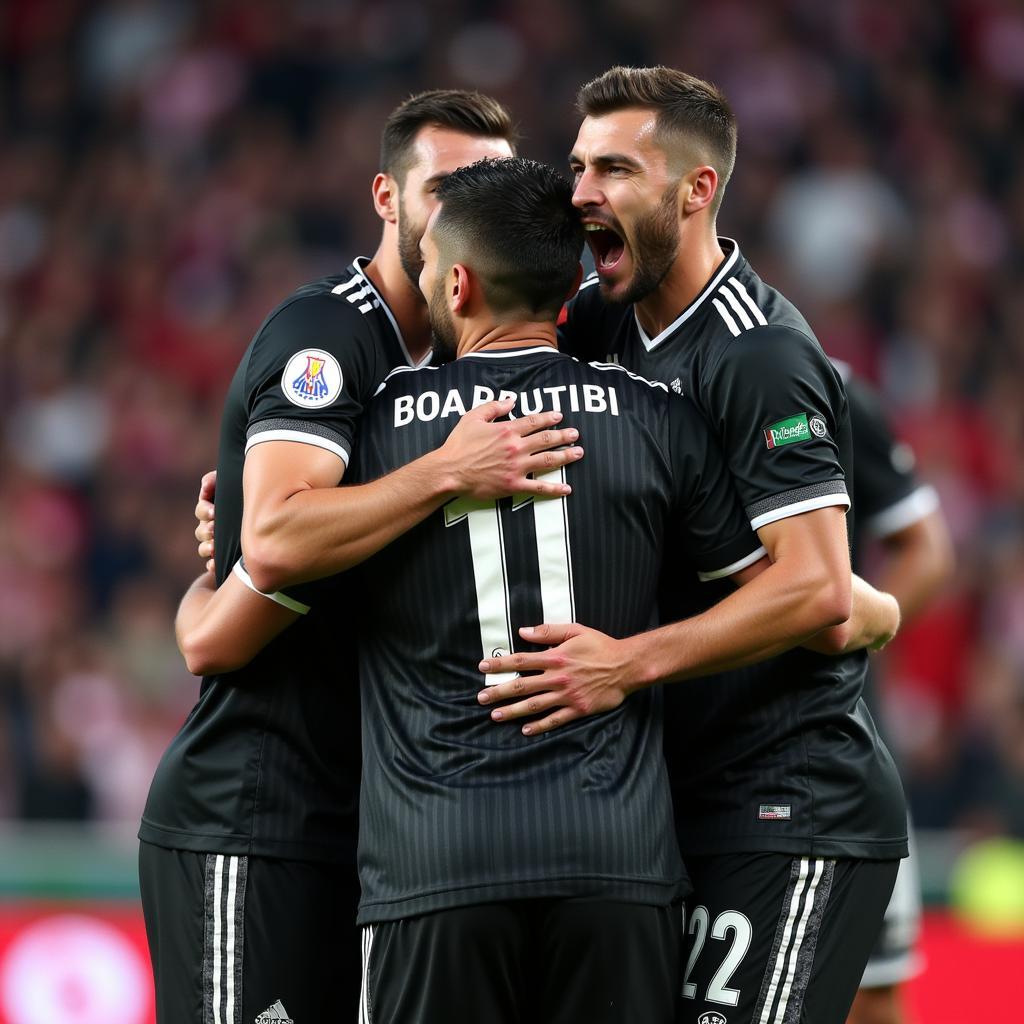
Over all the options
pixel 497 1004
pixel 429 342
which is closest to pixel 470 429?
pixel 429 342

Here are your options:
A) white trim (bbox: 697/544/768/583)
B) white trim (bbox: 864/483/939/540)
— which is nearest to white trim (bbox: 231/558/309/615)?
white trim (bbox: 697/544/768/583)

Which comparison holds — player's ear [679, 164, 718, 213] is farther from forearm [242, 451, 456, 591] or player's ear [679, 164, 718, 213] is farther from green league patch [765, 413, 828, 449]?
forearm [242, 451, 456, 591]

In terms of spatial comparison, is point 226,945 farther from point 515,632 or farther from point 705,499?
point 705,499

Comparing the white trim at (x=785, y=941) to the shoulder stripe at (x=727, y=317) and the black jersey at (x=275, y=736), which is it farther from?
the shoulder stripe at (x=727, y=317)

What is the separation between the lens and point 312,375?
3330 mm

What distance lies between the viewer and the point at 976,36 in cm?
1175

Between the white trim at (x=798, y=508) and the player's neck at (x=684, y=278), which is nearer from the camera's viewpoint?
the white trim at (x=798, y=508)

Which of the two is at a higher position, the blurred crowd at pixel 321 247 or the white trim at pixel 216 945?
the blurred crowd at pixel 321 247

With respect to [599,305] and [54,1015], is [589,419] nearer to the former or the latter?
[599,305]

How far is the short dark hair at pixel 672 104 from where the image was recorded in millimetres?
3717

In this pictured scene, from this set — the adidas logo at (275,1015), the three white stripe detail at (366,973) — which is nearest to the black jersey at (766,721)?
the three white stripe detail at (366,973)

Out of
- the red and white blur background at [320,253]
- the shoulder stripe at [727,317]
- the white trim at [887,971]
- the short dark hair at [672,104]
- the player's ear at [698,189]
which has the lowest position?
the white trim at [887,971]

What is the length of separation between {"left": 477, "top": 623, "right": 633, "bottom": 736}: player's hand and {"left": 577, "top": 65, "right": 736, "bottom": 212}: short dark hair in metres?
1.16

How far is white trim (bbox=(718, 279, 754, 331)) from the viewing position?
347 cm
